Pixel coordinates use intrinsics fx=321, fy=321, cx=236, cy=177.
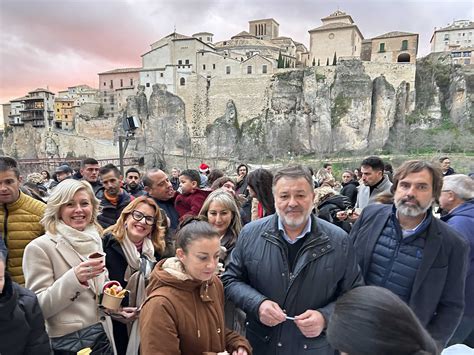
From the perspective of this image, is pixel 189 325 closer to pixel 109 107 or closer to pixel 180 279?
pixel 180 279

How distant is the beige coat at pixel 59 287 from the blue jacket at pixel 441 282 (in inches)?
82.0

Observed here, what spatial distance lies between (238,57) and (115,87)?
26.8 meters

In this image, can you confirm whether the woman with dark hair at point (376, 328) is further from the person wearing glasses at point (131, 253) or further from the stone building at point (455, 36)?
the stone building at point (455, 36)

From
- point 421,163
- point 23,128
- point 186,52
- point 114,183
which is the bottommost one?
point 114,183

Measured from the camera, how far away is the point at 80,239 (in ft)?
7.07

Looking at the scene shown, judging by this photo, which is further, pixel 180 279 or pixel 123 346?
pixel 123 346

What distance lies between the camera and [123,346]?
244 cm

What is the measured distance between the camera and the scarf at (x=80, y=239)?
212cm

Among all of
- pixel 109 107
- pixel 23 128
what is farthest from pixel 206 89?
pixel 23 128

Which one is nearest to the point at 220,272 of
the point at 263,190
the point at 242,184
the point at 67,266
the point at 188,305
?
the point at 188,305

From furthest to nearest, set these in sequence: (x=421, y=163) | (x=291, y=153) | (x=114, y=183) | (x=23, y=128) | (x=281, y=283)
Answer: (x=23, y=128), (x=291, y=153), (x=114, y=183), (x=421, y=163), (x=281, y=283)

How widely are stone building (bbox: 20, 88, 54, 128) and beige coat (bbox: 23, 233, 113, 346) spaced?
195 feet

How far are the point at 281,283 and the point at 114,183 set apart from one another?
283 cm

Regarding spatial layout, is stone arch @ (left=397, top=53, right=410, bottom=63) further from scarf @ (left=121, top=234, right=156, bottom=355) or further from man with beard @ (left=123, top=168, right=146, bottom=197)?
scarf @ (left=121, top=234, right=156, bottom=355)
